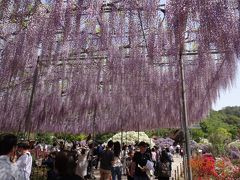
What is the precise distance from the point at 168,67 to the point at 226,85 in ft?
6.86

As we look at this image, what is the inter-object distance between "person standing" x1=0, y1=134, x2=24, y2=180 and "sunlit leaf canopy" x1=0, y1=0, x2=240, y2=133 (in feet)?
10.6

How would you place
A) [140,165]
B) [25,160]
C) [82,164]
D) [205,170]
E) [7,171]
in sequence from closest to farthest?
[7,171]
[25,160]
[140,165]
[205,170]
[82,164]

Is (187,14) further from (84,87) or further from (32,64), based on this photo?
(84,87)

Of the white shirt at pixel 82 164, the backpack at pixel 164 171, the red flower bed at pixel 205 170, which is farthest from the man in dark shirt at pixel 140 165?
the white shirt at pixel 82 164

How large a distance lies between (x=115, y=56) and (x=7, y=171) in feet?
18.9

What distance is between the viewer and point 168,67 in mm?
9906

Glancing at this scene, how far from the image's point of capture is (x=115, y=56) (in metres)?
8.48

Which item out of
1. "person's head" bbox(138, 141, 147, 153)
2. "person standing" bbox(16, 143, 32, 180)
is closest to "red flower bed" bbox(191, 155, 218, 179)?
"person's head" bbox(138, 141, 147, 153)

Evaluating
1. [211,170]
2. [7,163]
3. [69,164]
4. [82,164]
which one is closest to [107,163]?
[82,164]

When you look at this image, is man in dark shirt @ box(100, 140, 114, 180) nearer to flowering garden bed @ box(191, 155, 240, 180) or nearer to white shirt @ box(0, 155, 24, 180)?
flowering garden bed @ box(191, 155, 240, 180)

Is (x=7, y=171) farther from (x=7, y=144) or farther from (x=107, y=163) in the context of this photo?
(x=107, y=163)

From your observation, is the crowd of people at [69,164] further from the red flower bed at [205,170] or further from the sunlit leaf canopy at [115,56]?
the sunlit leaf canopy at [115,56]

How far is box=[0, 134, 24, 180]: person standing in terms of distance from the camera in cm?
304

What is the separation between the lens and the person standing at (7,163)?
3.04m
